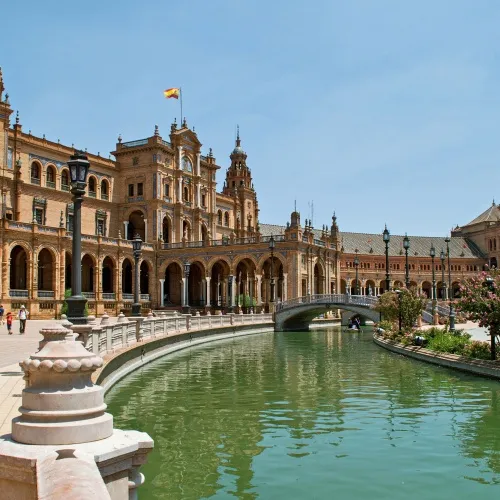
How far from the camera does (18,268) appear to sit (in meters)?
54.4

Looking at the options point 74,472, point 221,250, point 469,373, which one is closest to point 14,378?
point 74,472

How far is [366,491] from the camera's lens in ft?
30.1

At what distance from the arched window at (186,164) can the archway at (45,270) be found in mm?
21049

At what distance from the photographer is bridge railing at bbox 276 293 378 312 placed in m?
52.1

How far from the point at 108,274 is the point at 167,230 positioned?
934 centimetres

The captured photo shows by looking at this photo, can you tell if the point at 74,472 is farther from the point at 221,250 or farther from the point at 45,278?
the point at 221,250

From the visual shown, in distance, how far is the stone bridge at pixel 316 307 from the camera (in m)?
51.8

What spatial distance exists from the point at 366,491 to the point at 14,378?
9.41m

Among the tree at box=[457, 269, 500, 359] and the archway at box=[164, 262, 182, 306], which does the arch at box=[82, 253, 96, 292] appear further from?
the tree at box=[457, 269, 500, 359]

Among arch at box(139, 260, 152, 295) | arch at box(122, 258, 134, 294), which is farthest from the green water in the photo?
arch at box(139, 260, 152, 295)

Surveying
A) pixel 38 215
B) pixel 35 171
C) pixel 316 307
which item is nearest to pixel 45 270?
pixel 38 215

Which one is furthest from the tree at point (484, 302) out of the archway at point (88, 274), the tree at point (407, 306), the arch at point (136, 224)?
the arch at point (136, 224)

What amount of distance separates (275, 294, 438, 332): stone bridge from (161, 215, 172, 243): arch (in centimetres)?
1911

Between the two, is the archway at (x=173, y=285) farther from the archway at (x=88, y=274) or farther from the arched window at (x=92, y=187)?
the arched window at (x=92, y=187)
